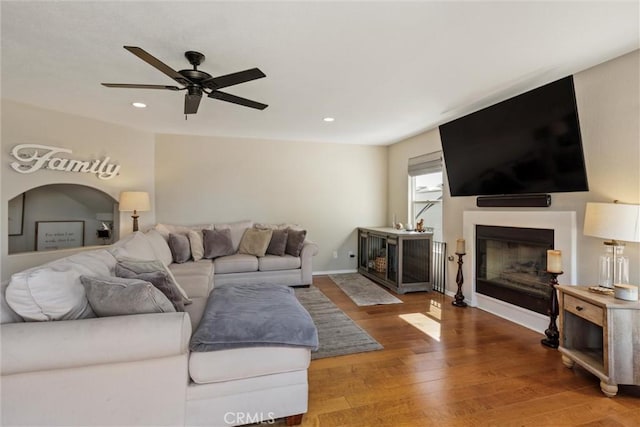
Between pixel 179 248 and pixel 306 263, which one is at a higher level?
pixel 179 248

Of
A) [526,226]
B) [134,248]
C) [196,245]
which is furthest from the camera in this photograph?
[196,245]

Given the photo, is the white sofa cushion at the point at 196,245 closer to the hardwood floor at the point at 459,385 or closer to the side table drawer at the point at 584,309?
the hardwood floor at the point at 459,385

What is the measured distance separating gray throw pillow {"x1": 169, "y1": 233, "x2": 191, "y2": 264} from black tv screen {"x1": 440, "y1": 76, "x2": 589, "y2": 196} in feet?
11.7

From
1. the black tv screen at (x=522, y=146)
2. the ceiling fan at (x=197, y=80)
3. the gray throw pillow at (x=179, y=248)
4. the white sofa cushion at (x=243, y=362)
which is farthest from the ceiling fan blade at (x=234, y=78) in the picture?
the gray throw pillow at (x=179, y=248)

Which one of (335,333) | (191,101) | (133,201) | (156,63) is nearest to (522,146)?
(335,333)

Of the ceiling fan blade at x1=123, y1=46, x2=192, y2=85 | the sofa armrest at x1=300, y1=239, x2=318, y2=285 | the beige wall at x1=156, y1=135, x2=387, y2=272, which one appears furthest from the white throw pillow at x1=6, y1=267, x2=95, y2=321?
the beige wall at x1=156, y1=135, x2=387, y2=272

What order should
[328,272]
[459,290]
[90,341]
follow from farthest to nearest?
1. [328,272]
2. [459,290]
3. [90,341]

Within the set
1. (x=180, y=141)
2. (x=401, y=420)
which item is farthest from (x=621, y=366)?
(x=180, y=141)

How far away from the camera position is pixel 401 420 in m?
1.71

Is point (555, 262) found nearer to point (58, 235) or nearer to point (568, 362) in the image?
point (568, 362)

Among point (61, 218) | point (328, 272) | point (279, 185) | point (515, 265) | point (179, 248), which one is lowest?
point (328, 272)

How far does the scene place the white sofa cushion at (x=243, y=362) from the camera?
1507mm

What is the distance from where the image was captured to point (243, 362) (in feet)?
5.13

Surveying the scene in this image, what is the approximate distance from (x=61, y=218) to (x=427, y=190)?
5471 mm
